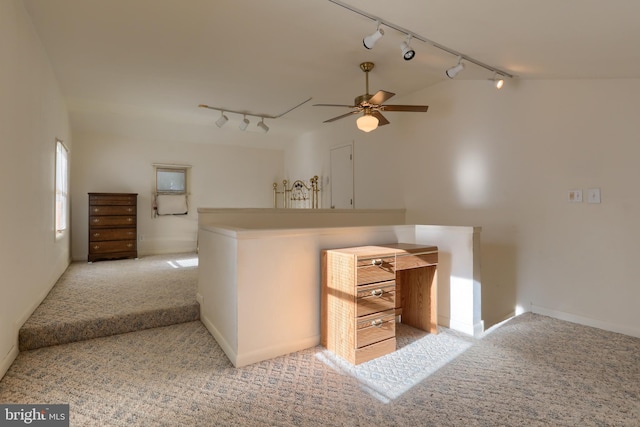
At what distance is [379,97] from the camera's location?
10.2 ft

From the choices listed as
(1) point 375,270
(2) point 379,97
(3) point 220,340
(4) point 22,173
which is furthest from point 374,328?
(4) point 22,173

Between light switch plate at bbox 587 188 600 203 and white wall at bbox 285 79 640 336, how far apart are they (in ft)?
0.14

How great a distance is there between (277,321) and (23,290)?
2056mm

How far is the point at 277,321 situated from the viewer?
2.36 meters

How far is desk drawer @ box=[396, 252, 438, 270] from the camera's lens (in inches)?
98.5

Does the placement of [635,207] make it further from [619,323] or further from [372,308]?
[372,308]

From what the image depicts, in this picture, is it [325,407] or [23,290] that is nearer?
[325,407]

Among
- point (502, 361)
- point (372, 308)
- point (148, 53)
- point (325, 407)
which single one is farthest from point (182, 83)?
point (502, 361)

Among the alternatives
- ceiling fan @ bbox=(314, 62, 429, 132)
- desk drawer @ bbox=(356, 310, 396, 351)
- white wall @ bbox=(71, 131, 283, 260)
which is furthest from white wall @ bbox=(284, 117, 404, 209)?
desk drawer @ bbox=(356, 310, 396, 351)

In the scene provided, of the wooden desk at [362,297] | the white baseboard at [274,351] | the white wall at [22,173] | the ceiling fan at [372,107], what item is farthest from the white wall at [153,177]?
the wooden desk at [362,297]

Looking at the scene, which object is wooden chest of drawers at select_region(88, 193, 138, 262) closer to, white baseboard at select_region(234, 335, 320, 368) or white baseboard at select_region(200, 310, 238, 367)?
white baseboard at select_region(200, 310, 238, 367)

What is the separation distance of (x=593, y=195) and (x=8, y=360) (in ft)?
15.8

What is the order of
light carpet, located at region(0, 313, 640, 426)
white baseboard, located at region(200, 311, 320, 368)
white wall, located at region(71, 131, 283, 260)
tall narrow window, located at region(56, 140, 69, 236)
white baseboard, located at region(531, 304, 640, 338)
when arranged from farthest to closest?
white wall, located at region(71, 131, 283, 260) < tall narrow window, located at region(56, 140, 69, 236) < white baseboard, located at region(531, 304, 640, 338) < white baseboard, located at region(200, 311, 320, 368) < light carpet, located at region(0, 313, 640, 426)

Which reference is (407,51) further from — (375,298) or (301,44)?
(375,298)
